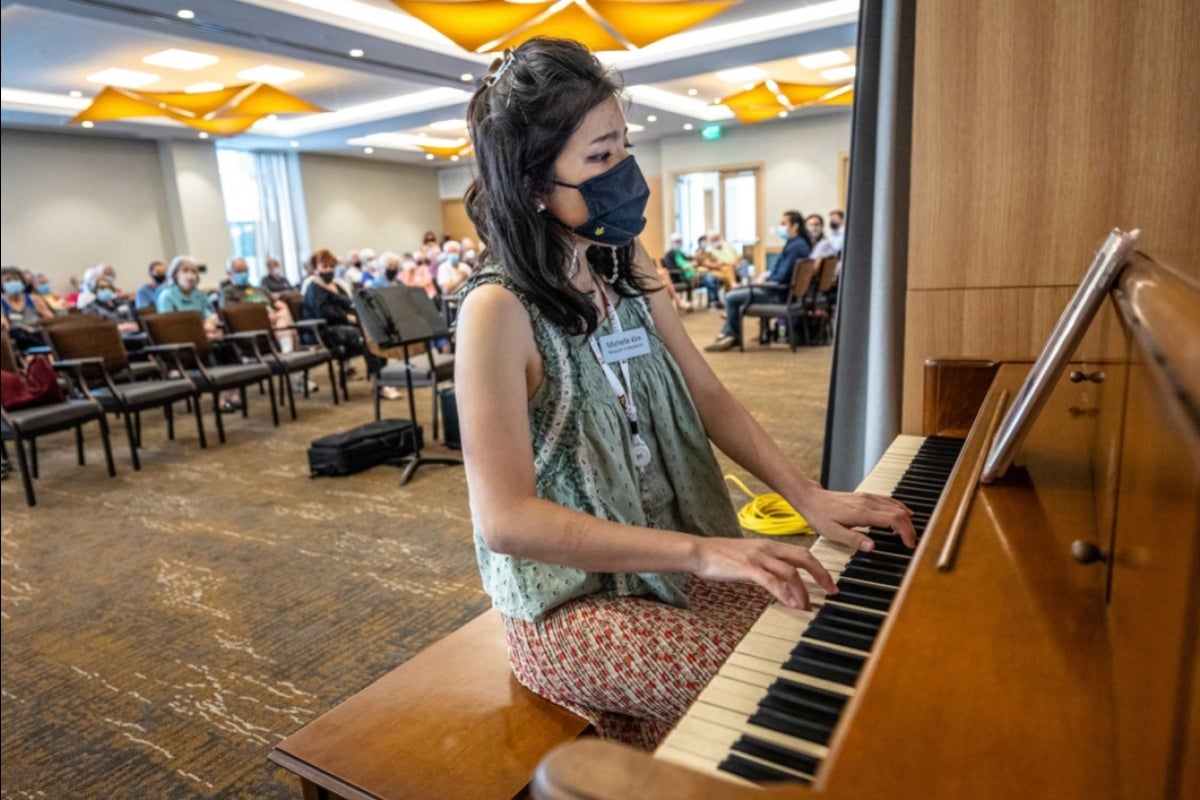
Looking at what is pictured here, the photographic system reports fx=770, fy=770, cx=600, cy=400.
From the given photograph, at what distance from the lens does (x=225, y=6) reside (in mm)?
6102

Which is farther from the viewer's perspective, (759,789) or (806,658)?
(806,658)

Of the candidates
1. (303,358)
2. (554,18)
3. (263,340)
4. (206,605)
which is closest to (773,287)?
(554,18)

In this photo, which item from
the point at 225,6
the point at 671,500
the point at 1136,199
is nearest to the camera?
the point at 671,500

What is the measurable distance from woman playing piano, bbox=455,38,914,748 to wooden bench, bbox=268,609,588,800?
0.06m

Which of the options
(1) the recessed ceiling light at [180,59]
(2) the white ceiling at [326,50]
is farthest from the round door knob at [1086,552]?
(1) the recessed ceiling light at [180,59]

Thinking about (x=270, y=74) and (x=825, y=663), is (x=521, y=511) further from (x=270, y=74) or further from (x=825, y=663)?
Result: (x=270, y=74)

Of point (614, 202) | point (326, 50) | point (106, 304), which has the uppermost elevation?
point (326, 50)

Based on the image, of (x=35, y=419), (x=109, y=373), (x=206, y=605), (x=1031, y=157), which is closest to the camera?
(x=1031, y=157)

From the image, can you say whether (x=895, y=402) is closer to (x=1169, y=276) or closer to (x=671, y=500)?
(x=671, y=500)

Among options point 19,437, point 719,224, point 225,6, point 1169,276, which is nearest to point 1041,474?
point 1169,276

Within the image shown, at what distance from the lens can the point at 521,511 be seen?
Result: 1.01m

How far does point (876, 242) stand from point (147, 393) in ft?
14.0

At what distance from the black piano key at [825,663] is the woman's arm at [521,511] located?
0.13m

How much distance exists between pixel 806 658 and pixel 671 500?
1.77 feet
